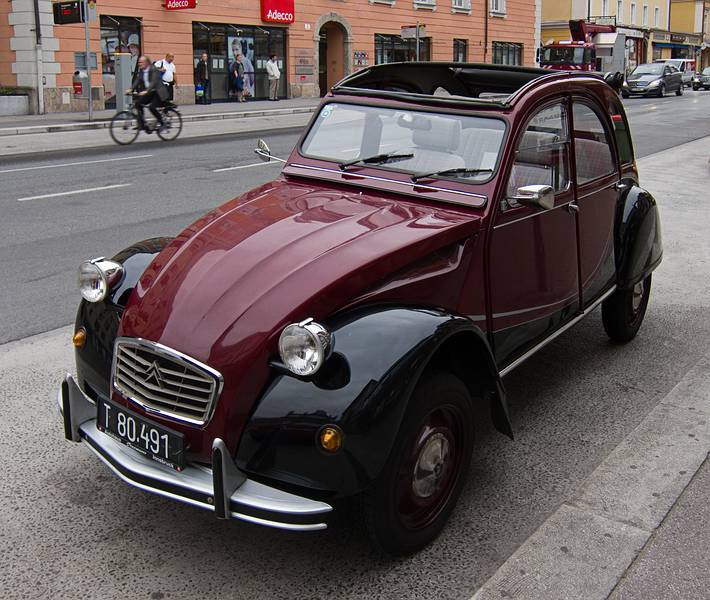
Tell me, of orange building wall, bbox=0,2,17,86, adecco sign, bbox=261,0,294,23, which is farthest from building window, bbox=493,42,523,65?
orange building wall, bbox=0,2,17,86

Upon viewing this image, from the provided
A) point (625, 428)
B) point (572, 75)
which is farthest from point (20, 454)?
point (572, 75)

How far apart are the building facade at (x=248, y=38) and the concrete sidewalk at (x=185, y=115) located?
113cm

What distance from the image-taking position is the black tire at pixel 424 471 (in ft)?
9.99

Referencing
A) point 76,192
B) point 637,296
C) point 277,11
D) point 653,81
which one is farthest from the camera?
point 653,81

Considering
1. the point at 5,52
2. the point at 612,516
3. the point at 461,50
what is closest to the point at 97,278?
the point at 612,516

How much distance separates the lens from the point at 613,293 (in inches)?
212

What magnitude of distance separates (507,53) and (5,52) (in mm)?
31637

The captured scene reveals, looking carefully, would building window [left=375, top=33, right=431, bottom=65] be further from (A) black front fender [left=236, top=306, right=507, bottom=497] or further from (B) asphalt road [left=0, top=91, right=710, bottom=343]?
(A) black front fender [left=236, top=306, right=507, bottom=497]

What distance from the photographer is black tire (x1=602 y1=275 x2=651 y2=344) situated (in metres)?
5.54

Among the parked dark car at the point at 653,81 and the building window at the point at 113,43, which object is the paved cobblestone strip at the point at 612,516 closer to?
the building window at the point at 113,43

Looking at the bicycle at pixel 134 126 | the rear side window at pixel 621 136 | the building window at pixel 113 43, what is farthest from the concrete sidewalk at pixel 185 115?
the rear side window at pixel 621 136

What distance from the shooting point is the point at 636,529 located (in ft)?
11.4

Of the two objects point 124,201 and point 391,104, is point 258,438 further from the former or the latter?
point 124,201

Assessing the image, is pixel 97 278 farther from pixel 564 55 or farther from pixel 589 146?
pixel 564 55
